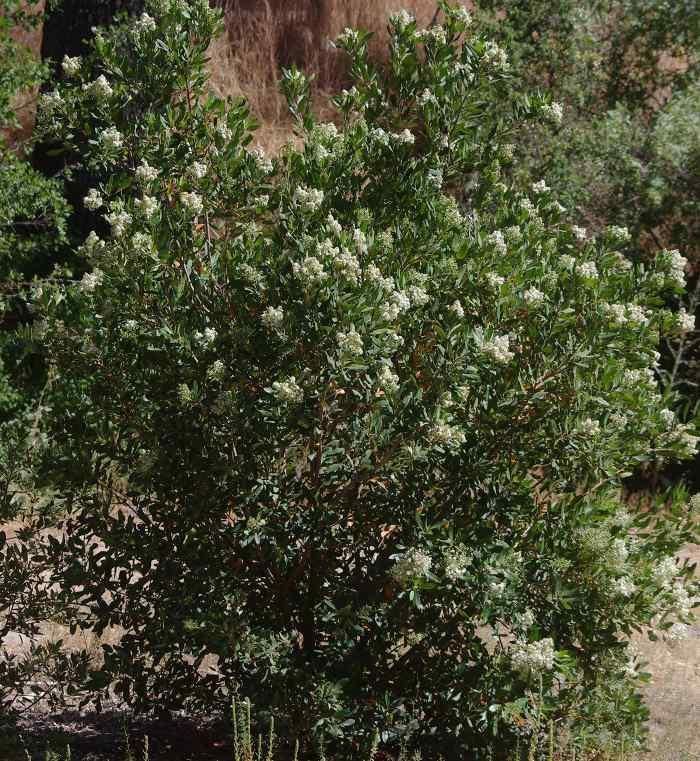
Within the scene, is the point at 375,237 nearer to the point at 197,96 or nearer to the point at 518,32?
the point at 197,96

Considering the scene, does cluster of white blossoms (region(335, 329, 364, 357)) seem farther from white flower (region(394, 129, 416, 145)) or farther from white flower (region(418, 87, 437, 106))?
white flower (region(418, 87, 437, 106))

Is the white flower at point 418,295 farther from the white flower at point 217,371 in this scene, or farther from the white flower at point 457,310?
the white flower at point 217,371

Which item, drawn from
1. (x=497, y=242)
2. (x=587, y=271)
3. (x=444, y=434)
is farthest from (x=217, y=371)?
(x=587, y=271)

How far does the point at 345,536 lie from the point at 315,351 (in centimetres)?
73

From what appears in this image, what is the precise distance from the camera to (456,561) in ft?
10.8

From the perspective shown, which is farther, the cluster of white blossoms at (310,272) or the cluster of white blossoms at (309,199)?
the cluster of white blossoms at (309,199)

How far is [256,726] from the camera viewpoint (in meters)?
3.62

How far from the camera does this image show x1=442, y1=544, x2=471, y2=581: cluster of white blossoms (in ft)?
10.7

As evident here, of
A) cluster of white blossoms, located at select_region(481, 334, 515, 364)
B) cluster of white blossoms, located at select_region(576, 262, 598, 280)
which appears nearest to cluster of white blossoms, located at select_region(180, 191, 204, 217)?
cluster of white blossoms, located at select_region(481, 334, 515, 364)

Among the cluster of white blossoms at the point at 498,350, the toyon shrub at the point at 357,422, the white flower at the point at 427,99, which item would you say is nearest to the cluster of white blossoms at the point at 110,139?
the toyon shrub at the point at 357,422

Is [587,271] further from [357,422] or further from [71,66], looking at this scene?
[71,66]

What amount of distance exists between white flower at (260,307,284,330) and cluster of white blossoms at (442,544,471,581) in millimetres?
842

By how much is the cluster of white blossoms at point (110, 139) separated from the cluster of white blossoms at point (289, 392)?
1.03m

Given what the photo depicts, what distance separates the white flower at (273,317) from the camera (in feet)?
10.8
